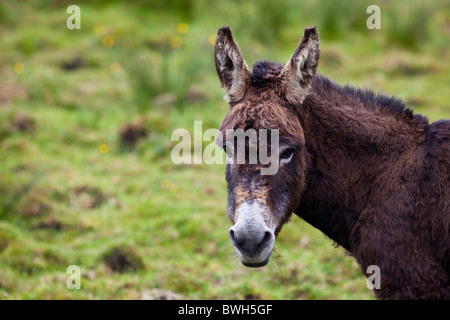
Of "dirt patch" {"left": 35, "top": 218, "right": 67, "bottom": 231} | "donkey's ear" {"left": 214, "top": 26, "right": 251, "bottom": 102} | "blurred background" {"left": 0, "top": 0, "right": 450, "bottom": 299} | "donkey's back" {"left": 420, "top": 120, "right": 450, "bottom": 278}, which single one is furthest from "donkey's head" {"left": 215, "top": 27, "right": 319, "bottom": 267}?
"dirt patch" {"left": 35, "top": 218, "right": 67, "bottom": 231}

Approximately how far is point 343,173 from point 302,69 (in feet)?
2.68

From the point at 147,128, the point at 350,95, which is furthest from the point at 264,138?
the point at 147,128

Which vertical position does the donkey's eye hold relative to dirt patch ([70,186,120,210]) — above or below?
below

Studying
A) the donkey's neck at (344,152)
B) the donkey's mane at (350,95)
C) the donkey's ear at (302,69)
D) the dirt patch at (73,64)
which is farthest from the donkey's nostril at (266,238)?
the dirt patch at (73,64)

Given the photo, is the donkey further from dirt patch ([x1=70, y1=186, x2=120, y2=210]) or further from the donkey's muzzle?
dirt patch ([x1=70, y1=186, x2=120, y2=210])

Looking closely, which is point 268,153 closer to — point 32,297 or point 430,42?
point 32,297

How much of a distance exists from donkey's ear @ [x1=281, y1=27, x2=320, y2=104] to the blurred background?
1160 mm

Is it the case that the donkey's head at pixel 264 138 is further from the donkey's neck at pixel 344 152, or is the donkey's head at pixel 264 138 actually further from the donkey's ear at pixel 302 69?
the donkey's neck at pixel 344 152

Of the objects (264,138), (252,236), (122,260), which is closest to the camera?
(252,236)

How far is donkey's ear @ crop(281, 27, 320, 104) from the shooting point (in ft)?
12.2

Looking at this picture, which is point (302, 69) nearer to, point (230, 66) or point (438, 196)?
point (230, 66)

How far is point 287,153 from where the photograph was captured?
144 inches

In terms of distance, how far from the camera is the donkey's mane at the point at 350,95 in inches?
157
